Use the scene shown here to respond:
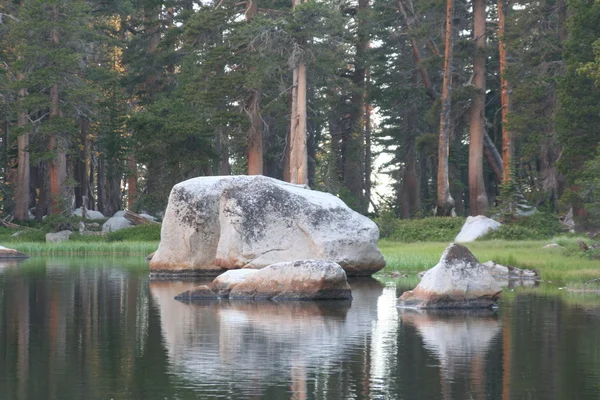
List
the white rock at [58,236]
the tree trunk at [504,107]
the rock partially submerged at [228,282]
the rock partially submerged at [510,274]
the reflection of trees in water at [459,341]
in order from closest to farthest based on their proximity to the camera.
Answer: the reflection of trees in water at [459,341]
the rock partially submerged at [228,282]
the rock partially submerged at [510,274]
the tree trunk at [504,107]
the white rock at [58,236]

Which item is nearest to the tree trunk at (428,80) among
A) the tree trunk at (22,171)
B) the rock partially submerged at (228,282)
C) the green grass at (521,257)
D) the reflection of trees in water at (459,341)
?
the green grass at (521,257)

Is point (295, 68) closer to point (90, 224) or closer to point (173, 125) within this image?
point (173, 125)

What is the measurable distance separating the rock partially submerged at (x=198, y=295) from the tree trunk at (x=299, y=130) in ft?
77.4

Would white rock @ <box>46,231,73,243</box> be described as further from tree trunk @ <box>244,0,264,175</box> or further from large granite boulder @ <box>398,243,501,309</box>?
large granite boulder @ <box>398,243,501,309</box>

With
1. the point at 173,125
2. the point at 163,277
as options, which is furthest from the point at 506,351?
the point at 173,125

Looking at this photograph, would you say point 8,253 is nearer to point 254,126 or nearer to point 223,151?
point 254,126

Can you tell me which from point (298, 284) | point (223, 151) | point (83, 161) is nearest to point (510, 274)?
point (298, 284)

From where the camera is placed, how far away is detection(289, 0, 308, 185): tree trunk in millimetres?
46656

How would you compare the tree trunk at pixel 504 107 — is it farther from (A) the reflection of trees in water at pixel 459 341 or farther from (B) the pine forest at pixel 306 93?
(A) the reflection of trees in water at pixel 459 341

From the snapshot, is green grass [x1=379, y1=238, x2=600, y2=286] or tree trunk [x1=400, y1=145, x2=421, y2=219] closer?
green grass [x1=379, y1=238, x2=600, y2=286]

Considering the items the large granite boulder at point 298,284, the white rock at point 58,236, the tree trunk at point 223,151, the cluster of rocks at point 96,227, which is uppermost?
the tree trunk at point 223,151

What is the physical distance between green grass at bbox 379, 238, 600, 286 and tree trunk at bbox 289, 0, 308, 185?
10.4 meters

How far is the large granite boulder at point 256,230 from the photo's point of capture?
2814 cm

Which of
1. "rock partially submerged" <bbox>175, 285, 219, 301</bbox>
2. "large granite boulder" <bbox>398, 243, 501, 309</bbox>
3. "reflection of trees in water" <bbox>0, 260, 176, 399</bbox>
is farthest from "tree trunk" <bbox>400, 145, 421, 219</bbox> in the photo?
"large granite boulder" <bbox>398, 243, 501, 309</bbox>
